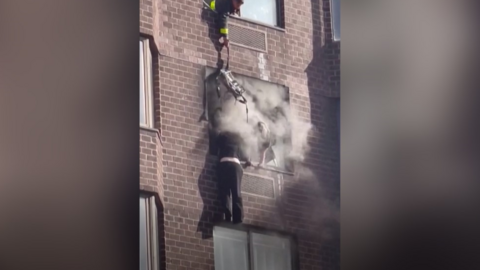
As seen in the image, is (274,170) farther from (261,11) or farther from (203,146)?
(261,11)

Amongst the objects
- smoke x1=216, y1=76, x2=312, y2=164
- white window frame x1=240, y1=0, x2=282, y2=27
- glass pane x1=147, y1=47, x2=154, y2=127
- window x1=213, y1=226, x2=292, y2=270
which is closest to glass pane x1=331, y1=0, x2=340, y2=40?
white window frame x1=240, y1=0, x2=282, y2=27

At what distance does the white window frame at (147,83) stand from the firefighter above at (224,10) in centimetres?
30

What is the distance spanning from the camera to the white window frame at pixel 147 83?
3.46 m

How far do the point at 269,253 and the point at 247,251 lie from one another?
0.29 ft

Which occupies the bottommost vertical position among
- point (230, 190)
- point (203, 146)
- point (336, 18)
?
point (230, 190)

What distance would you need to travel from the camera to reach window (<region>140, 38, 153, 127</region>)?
346 centimetres

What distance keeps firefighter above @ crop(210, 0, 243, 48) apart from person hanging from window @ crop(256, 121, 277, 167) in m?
0.36

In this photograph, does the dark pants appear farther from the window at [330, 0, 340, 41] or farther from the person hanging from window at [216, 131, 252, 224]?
the window at [330, 0, 340, 41]

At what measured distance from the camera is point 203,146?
3.45 metres

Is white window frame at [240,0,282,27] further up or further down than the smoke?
further up

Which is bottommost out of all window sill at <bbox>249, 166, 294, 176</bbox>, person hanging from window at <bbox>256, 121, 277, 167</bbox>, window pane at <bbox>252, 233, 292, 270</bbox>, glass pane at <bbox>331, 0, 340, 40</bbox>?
window pane at <bbox>252, 233, 292, 270</bbox>

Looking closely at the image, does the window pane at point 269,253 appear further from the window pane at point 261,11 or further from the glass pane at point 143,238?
the window pane at point 261,11

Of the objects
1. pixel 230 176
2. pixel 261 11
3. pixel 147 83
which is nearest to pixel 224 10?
pixel 261 11
